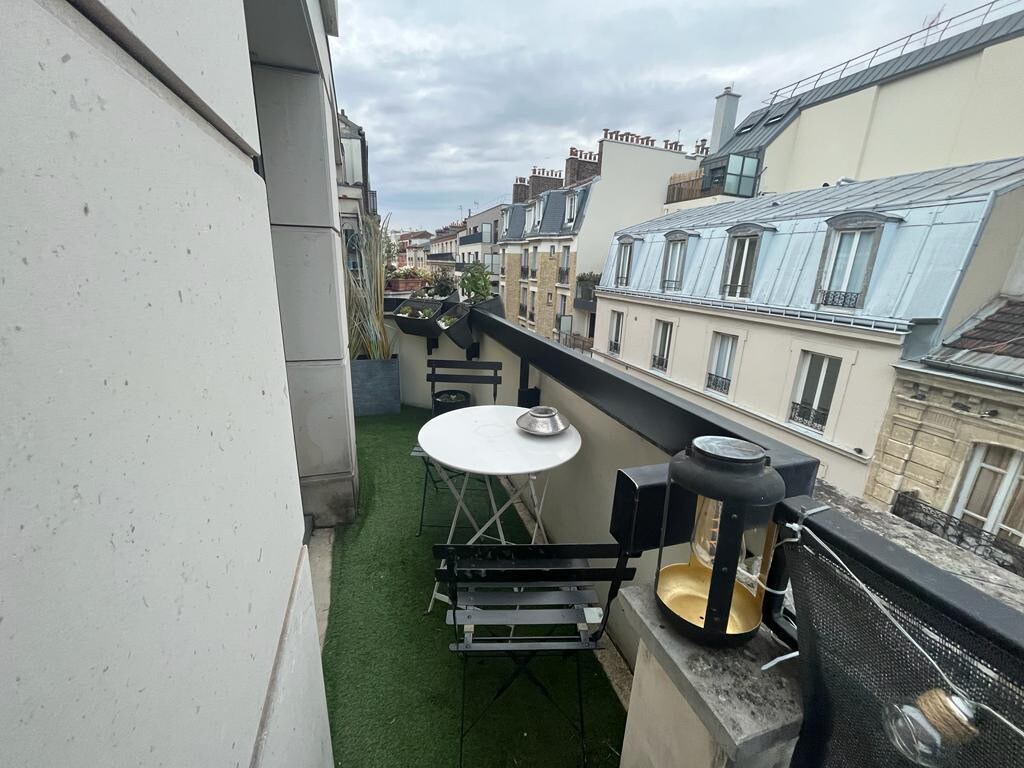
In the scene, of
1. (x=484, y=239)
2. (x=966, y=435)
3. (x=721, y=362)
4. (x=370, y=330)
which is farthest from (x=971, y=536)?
(x=484, y=239)

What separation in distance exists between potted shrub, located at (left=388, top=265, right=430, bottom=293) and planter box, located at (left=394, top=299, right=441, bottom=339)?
4166mm

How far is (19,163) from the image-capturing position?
281 millimetres

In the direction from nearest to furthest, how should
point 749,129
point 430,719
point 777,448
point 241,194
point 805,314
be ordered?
point 241,194
point 777,448
point 430,719
point 805,314
point 749,129

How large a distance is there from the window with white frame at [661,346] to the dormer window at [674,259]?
1.01m

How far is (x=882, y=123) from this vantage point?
38.5ft

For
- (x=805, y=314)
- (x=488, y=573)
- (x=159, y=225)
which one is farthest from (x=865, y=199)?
(x=159, y=225)

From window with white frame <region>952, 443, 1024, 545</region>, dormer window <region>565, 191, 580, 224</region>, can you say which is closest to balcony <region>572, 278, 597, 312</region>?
dormer window <region>565, 191, 580, 224</region>

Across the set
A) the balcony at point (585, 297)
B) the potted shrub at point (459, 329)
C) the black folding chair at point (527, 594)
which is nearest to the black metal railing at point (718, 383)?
the balcony at point (585, 297)

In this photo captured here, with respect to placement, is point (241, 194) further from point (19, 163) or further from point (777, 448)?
point (777, 448)

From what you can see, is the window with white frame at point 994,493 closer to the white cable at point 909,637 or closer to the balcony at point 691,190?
the white cable at point 909,637

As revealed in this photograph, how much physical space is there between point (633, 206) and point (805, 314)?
32.4ft

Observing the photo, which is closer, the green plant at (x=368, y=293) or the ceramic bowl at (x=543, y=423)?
the ceramic bowl at (x=543, y=423)

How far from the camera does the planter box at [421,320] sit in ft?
15.0

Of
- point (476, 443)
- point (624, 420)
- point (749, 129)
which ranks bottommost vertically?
point (476, 443)
